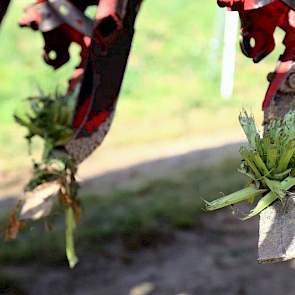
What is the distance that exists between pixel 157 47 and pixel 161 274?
4.06 m

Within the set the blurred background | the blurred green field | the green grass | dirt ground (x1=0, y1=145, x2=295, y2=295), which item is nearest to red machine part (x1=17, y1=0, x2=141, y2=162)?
the blurred background

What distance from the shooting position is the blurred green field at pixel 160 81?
5.19m

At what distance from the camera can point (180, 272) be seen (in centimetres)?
312

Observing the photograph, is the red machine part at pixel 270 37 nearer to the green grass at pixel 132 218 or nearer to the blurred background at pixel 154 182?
the blurred background at pixel 154 182

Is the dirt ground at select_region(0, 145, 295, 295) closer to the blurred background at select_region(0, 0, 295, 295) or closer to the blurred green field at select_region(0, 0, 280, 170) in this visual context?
the blurred background at select_region(0, 0, 295, 295)

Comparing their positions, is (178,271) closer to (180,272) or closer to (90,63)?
(180,272)

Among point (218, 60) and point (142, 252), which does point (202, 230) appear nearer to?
point (142, 252)

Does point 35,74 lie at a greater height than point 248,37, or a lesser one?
lesser

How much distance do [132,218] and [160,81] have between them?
282 centimetres

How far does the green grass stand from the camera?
132 inches

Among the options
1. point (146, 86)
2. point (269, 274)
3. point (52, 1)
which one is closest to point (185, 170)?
point (269, 274)

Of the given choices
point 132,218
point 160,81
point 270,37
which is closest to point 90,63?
point 270,37

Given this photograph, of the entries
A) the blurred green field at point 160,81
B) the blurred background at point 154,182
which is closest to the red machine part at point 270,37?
the blurred background at point 154,182

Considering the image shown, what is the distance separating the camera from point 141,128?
530cm
